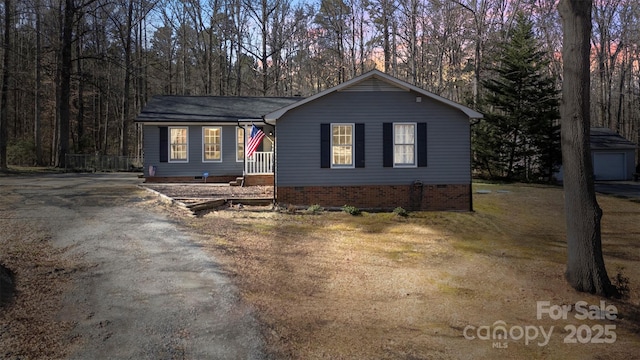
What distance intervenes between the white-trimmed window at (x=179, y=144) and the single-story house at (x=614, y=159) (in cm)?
2684

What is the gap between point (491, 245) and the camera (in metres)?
10.2

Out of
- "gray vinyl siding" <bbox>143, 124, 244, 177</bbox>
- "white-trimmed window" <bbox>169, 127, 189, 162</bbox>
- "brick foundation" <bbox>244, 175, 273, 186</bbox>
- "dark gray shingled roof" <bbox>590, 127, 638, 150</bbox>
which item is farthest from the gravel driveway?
"dark gray shingled roof" <bbox>590, 127, 638, 150</bbox>

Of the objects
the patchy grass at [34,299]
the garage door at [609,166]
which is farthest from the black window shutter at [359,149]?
the garage door at [609,166]

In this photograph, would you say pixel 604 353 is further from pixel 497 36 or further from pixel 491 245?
pixel 497 36

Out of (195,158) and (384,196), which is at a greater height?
(195,158)

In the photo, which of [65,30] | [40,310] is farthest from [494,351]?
[65,30]

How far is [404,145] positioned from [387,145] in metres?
0.60

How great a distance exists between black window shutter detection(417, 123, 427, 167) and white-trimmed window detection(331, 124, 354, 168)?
221 centimetres

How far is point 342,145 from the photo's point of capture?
1381cm

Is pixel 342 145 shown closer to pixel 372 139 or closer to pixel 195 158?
pixel 372 139

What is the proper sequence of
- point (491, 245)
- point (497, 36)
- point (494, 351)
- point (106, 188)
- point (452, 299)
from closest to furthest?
1. point (494, 351)
2. point (452, 299)
3. point (491, 245)
4. point (106, 188)
5. point (497, 36)

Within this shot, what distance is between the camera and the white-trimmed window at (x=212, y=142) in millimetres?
18734

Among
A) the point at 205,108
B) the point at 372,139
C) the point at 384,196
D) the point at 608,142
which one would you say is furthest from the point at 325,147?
the point at 608,142

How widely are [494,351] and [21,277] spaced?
20.3 ft
